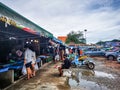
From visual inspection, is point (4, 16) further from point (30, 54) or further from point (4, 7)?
point (30, 54)

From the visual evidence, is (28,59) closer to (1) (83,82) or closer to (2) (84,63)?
(1) (83,82)

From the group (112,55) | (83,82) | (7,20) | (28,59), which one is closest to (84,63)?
(83,82)

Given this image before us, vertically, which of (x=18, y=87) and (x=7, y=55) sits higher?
(x=7, y=55)

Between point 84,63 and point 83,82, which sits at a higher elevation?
point 84,63

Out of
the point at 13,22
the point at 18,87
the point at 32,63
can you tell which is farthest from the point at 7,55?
the point at 13,22

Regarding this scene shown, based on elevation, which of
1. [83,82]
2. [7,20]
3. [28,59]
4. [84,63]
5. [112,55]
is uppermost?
[7,20]

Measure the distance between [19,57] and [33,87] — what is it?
459 centimetres

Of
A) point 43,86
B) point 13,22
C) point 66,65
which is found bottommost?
point 43,86

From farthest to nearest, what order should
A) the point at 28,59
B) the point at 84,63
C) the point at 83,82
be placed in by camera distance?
the point at 84,63
the point at 28,59
the point at 83,82

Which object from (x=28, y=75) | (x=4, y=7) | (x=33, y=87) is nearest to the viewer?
(x=4, y=7)

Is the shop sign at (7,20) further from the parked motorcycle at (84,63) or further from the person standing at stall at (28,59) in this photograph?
the parked motorcycle at (84,63)

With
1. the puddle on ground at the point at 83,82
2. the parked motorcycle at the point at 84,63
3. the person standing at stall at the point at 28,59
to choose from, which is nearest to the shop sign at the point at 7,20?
the person standing at stall at the point at 28,59

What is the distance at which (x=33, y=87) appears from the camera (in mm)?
6930

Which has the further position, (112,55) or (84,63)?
(112,55)
